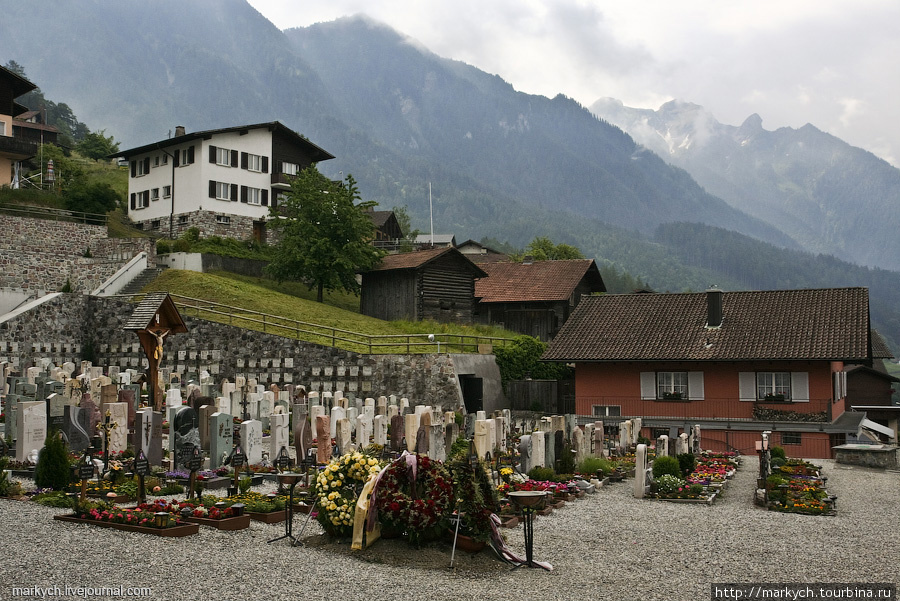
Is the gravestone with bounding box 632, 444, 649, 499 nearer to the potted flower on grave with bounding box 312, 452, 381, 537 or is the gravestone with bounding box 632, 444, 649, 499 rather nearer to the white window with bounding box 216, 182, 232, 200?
the potted flower on grave with bounding box 312, 452, 381, 537

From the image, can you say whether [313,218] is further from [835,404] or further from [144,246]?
[835,404]

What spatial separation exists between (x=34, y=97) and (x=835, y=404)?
367ft

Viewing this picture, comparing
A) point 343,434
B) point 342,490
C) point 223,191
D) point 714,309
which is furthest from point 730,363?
point 223,191

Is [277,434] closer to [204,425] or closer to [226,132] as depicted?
[204,425]

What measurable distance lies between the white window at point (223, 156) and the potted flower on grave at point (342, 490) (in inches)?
1804

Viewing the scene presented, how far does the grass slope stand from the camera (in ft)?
123

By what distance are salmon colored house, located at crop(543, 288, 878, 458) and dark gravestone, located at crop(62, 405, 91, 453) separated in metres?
18.7

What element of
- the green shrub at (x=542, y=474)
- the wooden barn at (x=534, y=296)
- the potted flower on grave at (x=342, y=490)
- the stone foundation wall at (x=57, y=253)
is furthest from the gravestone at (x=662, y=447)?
the stone foundation wall at (x=57, y=253)

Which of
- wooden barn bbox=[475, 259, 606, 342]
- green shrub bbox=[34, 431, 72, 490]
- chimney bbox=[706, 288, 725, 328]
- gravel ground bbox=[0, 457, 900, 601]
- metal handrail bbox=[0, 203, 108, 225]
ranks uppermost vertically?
metal handrail bbox=[0, 203, 108, 225]

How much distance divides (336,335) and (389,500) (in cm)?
2689

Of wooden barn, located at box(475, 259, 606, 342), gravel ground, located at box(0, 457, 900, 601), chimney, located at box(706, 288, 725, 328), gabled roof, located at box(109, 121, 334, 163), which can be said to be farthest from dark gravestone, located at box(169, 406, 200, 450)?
gabled roof, located at box(109, 121, 334, 163)

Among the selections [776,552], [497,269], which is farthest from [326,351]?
[776,552]

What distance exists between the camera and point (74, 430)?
1850 cm

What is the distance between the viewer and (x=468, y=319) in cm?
4825
